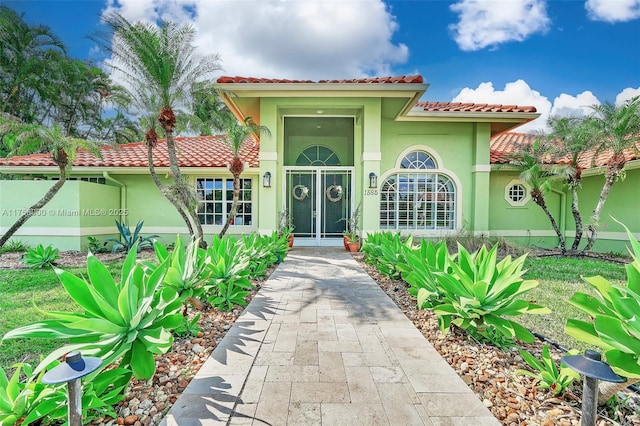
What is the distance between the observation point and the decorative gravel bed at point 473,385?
7.70 ft

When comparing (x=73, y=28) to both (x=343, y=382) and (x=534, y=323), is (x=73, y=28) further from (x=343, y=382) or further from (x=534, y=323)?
(x=534, y=323)

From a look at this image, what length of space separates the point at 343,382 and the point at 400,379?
54 cm

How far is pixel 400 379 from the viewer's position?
2.87 m

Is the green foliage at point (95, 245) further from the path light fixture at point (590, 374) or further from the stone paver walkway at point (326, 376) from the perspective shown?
the path light fixture at point (590, 374)

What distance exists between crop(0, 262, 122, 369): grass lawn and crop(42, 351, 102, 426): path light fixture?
0.64m

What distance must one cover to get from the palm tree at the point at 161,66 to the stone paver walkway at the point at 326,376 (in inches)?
288

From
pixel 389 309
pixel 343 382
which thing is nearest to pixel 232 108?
pixel 389 309

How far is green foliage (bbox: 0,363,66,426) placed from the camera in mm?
2012

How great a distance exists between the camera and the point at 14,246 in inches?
426

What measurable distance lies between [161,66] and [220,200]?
547 cm

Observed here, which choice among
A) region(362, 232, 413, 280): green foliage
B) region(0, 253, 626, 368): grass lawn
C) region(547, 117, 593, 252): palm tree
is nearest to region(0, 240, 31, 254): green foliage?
region(0, 253, 626, 368): grass lawn

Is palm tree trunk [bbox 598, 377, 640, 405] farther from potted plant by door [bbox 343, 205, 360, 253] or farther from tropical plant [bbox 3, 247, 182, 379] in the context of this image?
potted plant by door [bbox 343, 205, 360, 253]

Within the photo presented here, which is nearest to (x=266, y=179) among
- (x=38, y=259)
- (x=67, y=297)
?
(x=67, y=297)

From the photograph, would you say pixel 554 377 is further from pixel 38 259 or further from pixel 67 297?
pixel 38 259
